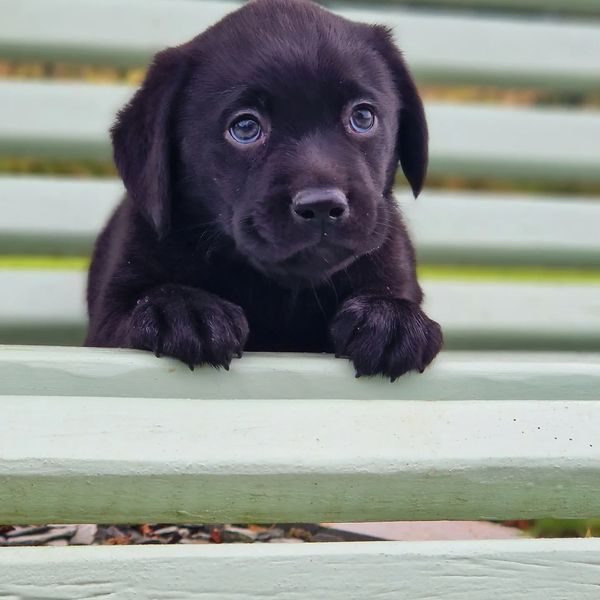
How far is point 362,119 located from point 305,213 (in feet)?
1.25

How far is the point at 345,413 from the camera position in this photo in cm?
156

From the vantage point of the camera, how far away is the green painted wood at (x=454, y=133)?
129 inches

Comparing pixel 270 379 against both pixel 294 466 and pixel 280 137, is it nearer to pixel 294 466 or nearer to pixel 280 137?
pixel 294 466

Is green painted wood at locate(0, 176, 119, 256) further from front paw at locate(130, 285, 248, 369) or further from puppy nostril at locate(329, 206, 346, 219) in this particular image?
puppy nostril at locate(329, 206, 346, 219)

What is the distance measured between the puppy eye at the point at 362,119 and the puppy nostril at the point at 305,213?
0.33 metres

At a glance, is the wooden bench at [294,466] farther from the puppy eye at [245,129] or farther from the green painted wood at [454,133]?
the green painted wood at [454,133]

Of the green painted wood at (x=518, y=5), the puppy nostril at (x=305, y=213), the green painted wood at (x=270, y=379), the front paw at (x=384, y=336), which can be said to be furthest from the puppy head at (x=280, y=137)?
the green painted wood at (x=518, y=5)

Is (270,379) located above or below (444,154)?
below

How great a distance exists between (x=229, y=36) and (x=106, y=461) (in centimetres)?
115

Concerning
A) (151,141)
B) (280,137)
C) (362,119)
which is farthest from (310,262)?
(151,141)

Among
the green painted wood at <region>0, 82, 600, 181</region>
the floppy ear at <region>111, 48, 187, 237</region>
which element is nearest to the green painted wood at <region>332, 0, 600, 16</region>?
the green painted wood at <region>0, 82, 600, 181</region>

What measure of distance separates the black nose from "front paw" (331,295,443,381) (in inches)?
8.1

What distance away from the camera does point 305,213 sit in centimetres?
188

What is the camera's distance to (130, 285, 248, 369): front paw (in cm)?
170
